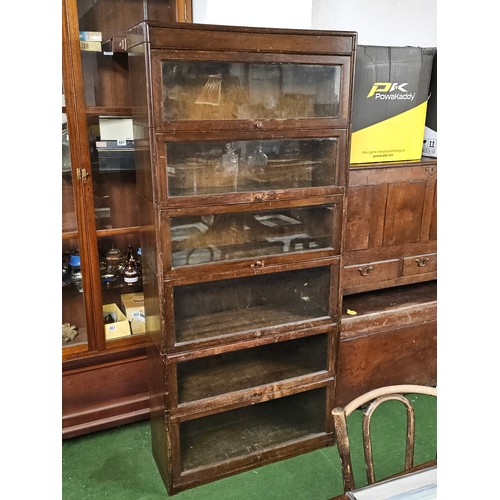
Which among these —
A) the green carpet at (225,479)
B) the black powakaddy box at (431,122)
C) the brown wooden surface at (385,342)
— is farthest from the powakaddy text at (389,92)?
the green carpet at (225,479)

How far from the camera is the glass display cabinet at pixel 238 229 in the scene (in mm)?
1709

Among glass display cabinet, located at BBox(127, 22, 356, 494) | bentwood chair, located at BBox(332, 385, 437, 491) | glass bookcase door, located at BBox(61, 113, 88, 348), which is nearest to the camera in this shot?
bentwood chair, located at BBox(332, 385, 437, 491)

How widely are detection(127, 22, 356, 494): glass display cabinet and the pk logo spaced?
1.20ft

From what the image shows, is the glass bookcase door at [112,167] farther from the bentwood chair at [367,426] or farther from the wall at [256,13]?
the bentwood chair at [367,426]

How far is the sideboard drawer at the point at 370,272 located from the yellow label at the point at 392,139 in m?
0.51

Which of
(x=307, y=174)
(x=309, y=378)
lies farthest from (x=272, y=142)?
(x=309, y=378)

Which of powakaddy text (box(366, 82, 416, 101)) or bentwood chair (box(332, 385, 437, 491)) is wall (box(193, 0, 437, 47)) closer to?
powakaddy text (box(366, 82, 416, 101))

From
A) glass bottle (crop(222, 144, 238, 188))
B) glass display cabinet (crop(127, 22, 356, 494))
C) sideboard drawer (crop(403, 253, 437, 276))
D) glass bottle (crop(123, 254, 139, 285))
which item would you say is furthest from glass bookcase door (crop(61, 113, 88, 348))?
sideboard drawer (crop(403, 253, 437, 276))

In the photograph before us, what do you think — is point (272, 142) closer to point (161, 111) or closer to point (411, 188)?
point (161, 111)

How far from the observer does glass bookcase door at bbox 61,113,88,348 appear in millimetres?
2061

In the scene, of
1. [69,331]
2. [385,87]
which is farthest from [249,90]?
[69,331]

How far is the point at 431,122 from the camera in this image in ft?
7.80
